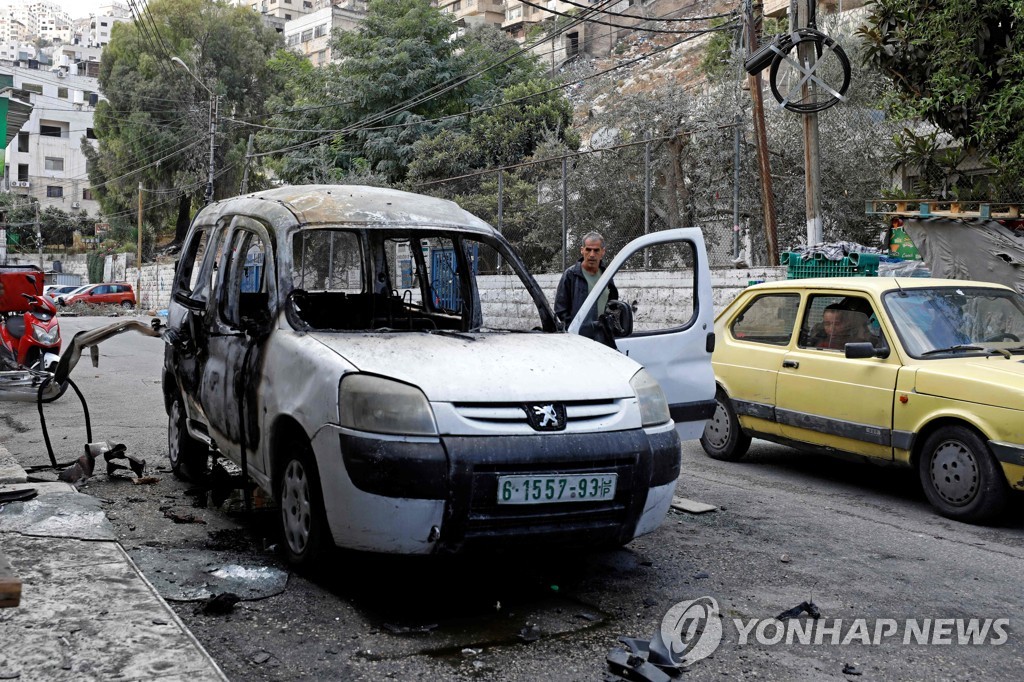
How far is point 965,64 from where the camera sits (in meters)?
12.2

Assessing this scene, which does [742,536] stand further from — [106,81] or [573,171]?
[106,81]

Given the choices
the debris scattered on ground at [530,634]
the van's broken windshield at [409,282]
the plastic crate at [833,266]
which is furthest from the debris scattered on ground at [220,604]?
the plastic crate at [833,266]

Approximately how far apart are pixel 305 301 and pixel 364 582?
153 cm

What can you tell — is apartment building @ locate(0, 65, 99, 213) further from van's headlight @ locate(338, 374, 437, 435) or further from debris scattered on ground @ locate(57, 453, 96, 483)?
van's headlight @ locate(338, 374, 437, 435)

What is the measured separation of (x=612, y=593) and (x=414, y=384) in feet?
4.43

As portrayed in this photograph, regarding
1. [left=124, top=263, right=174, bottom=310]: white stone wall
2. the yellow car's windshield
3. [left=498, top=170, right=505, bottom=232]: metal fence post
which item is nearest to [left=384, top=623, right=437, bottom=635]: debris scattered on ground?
the yellow car's windshield

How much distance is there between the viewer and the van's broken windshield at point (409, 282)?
218 inches

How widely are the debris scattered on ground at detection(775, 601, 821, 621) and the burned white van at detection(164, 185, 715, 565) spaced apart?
0.66 meters

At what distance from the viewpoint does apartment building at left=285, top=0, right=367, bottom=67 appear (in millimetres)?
89000

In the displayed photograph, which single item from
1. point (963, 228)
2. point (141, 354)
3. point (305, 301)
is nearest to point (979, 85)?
point (963, 228)

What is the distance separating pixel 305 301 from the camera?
510 centimetres

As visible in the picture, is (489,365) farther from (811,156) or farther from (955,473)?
(811,156)

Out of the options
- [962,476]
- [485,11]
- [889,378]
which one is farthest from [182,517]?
[485,11]

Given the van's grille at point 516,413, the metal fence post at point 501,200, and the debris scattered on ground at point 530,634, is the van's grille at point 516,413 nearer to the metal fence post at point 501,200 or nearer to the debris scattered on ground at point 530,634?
the debris scattered on ground at point 530,634
